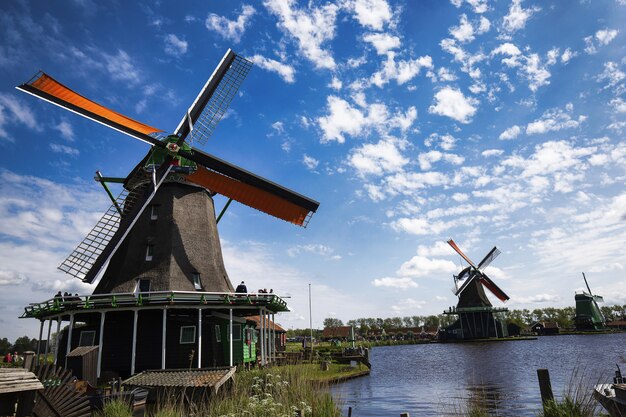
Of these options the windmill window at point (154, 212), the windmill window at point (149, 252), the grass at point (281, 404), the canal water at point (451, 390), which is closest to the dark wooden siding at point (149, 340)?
the windmill window at point (149, 252)

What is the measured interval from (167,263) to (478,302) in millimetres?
67325

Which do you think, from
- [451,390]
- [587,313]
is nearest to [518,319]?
[587,313]

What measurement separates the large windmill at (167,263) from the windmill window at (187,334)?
0.05 meters

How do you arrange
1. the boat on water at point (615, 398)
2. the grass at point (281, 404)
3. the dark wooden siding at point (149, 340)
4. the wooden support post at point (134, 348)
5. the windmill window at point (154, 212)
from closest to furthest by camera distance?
the grass at point (281, 404)
the boat on water at point (615, 398)
the wooden support post at point (134, 348)
the dark wooden siding at point (149, 340)
the windmill window at point (154, 212)

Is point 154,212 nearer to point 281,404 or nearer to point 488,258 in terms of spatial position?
point 281,404

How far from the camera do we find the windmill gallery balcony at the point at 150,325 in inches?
763

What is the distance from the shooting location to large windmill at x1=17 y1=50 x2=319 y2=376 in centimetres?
2006

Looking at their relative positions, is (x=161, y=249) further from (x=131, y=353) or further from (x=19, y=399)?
(x=19, y=399)

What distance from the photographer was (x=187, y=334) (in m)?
21.2

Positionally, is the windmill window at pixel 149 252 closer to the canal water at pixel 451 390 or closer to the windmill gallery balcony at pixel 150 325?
the windmill gallery balcony at pixel 150 325

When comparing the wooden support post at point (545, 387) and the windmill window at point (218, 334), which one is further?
the windmill window at point (218, 334)

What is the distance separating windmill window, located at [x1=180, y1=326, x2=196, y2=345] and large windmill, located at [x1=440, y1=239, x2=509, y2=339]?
2544 inches

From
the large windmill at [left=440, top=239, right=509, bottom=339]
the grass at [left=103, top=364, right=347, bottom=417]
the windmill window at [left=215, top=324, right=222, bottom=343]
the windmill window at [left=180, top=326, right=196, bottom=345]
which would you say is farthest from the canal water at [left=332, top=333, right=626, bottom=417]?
the large windmill at [left=440, top=239, right=509, bottom=339]

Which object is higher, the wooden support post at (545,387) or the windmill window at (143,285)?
the windmill window at (143,285)
